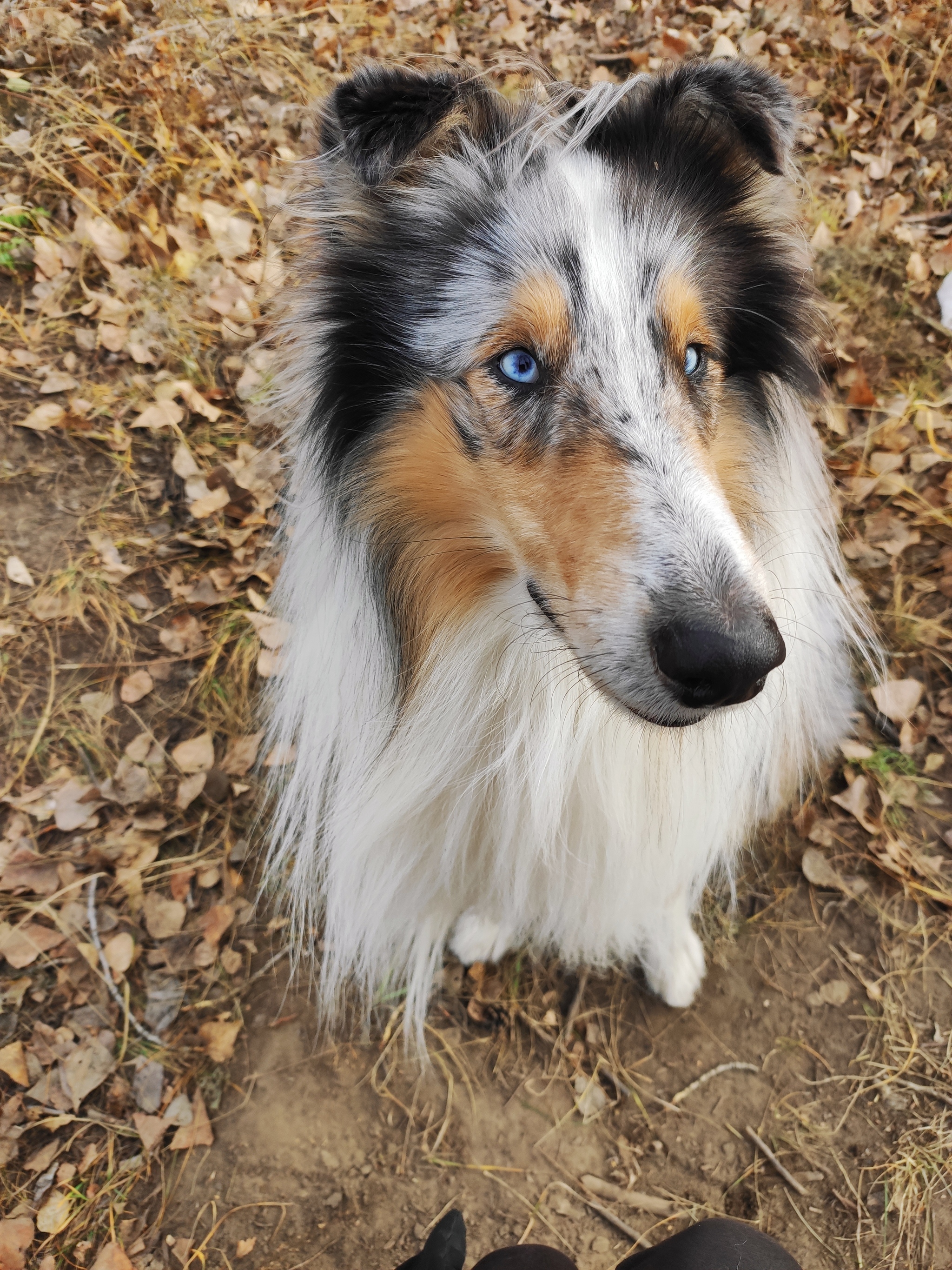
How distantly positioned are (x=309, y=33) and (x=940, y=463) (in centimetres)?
336

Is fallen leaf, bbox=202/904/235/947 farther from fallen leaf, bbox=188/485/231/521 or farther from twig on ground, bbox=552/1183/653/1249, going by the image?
fallen leaf, bbox=188/485/231/521

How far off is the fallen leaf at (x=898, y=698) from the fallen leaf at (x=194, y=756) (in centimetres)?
225

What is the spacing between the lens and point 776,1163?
2197mm

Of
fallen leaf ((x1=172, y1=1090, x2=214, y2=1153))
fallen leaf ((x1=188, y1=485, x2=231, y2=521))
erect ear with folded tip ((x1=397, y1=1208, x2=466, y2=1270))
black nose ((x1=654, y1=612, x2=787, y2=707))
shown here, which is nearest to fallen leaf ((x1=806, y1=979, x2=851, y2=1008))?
erect ear with folded tip ((x1=397, y1=1208, x2=466, y2=1270))

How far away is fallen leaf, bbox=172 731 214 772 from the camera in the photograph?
106 inches

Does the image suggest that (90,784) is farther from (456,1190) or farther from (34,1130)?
(456,1190)

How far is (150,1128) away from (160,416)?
239 cm

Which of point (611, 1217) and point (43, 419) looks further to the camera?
point (43, 419)

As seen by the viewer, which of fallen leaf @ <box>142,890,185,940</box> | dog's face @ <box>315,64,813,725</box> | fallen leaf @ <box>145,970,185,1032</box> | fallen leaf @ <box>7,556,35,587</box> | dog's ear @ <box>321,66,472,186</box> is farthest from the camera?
fallen leaf @ <box>7,556,35,587</box>

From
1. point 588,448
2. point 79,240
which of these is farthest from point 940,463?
point 79,240

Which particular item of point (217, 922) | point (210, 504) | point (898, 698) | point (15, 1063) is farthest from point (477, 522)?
point (15, 1063)

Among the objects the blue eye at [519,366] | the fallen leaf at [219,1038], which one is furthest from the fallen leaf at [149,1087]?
the blue eye at [519,366]

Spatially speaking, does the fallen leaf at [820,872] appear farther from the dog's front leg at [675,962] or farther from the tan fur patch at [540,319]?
the tan fur patch at [540,319]

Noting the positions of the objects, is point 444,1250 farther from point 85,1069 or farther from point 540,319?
point 540,319
